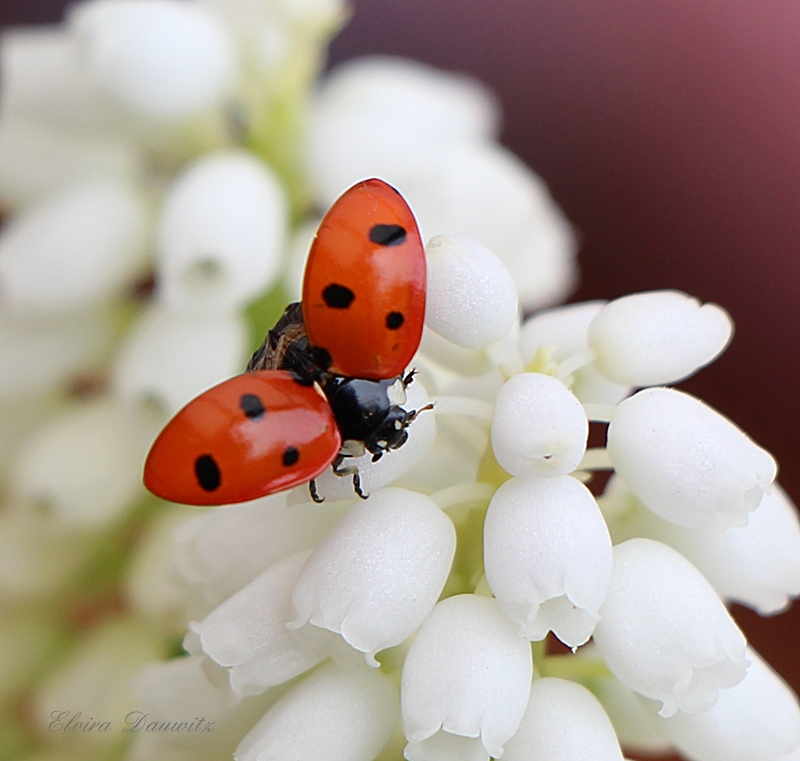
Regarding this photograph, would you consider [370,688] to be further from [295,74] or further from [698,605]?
[295,74]

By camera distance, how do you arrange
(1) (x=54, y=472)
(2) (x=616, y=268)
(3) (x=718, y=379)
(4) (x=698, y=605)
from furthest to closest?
(2) (x=616, y=268) < (3) (x=718, y=379) < (1) (x=54, y=472) < (4) (x=698, y=605)

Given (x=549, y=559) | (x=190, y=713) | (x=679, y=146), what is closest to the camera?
(x=549, y=559)

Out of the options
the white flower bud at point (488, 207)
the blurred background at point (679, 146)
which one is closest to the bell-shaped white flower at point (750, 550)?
the white flower bud at point (488, 207)

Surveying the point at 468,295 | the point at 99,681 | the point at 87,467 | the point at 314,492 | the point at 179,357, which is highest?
the point at 468,295

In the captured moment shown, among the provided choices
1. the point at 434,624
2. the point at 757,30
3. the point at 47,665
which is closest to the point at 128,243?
the point at 47,665

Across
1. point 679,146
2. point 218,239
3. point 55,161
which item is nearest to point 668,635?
point 218,239

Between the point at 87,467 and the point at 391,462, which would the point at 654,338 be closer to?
the point at 391,462

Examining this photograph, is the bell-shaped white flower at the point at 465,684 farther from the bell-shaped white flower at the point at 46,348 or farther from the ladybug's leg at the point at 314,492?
the bell-shaped white flower at the point at 46,348
